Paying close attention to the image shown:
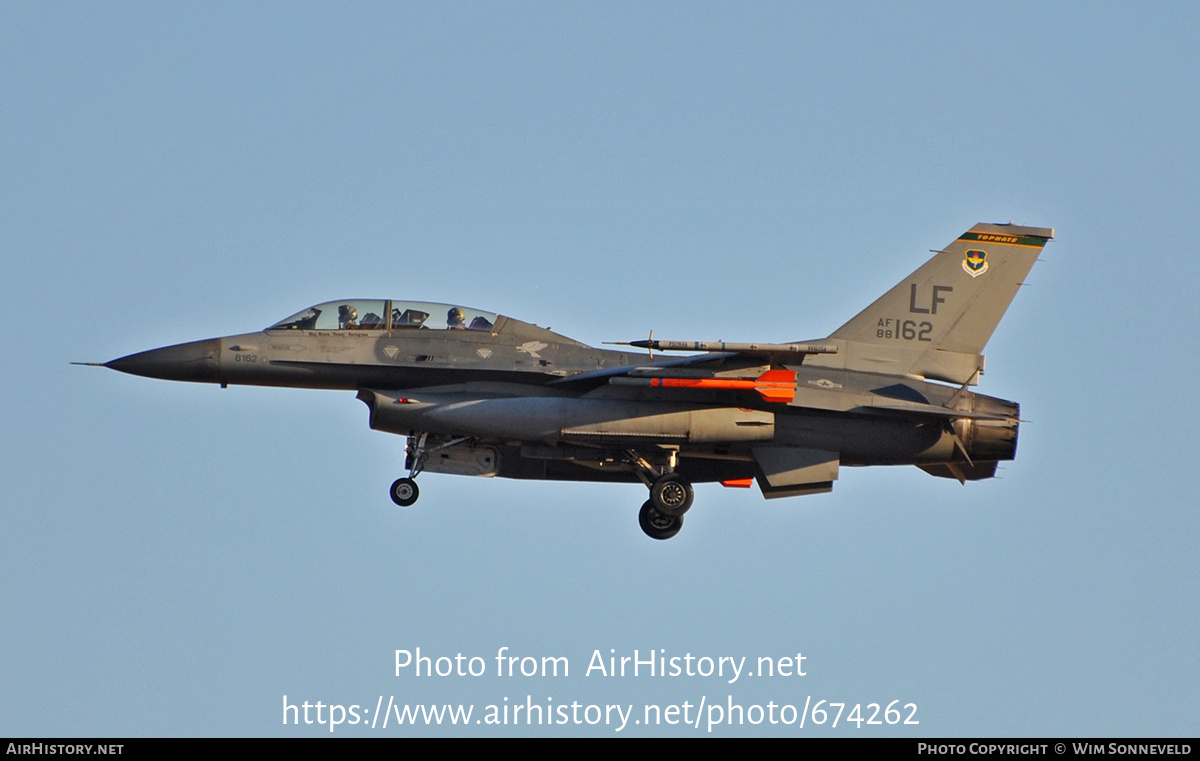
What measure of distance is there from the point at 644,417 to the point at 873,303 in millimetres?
4139

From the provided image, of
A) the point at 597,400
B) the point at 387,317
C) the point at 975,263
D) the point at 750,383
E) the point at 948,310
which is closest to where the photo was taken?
the point at 750,383

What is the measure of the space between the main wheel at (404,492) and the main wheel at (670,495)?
312 cm

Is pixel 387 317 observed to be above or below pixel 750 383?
above

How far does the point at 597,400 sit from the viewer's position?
22516 millimetres

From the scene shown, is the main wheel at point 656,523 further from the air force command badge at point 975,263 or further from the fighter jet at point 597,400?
the air force command badge at point 975,263

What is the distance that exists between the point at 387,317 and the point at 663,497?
14.2ft

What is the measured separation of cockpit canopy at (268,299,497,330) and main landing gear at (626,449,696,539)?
2.79 m

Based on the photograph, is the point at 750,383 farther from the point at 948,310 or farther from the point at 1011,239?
the point at 1011,239

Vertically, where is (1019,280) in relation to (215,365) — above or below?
above

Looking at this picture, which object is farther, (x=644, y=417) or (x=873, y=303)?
→ (x=873, y=303)

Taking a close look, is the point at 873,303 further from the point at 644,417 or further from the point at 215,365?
the point at 215,365

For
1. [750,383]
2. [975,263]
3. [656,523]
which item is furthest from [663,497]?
[975,263]

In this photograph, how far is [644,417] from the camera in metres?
22.5

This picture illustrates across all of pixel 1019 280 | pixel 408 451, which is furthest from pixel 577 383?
→ pixel 1019 280
